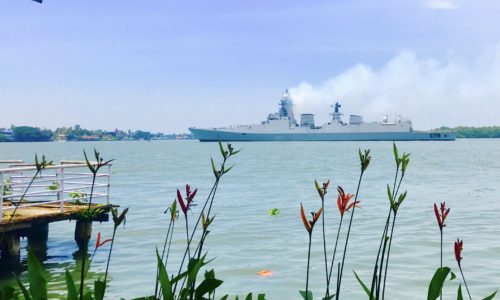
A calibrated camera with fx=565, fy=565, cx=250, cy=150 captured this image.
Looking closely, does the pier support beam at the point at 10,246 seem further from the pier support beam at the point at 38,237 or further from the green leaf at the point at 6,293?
the green leaf at the point at 6,293

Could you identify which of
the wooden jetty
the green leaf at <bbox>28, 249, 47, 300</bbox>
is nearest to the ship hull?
the wooden jetty

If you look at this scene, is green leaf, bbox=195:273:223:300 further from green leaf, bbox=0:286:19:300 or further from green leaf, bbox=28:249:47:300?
green leaf, bbox=0:286:19:300

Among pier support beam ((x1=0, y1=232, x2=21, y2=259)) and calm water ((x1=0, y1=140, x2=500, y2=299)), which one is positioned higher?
pier support beam ((x1=0, y1=232, x2=21, y2=259))

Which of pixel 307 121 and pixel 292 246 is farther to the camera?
pixel 307 121

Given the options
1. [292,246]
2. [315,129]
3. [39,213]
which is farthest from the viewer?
[315,129]

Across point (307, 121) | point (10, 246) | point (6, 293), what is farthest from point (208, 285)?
point (307, 121)

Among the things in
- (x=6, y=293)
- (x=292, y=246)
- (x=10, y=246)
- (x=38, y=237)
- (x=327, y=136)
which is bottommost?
(x=292, y=246)

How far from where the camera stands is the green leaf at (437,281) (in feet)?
5.74

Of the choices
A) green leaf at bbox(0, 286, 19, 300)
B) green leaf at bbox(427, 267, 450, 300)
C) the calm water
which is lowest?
the calm water

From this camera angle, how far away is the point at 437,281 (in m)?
1.77

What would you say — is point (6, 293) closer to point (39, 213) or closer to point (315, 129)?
point (39, 213)

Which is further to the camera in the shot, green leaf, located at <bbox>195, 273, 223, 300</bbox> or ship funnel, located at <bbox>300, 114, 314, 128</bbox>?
ship funnel, located at <bbox>300, 114, 314, 128</bbox>

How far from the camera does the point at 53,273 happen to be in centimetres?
1139

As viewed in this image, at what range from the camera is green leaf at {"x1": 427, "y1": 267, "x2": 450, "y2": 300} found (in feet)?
5.74
